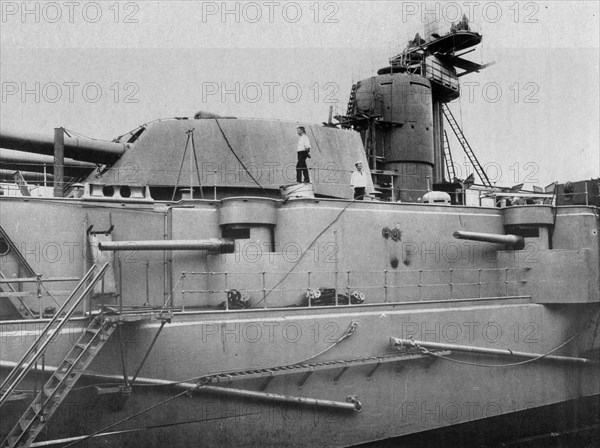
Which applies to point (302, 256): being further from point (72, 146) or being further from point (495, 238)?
point (72, 146)

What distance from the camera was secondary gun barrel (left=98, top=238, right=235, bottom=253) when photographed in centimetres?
788

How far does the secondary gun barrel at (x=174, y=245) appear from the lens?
7.88 meters

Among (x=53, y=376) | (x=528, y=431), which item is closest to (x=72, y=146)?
(x=53, y=376)

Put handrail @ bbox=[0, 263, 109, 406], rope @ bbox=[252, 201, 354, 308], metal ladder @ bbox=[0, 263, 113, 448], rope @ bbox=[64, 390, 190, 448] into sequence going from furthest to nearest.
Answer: rope @ bbox=[252, 201, 354, 308]
rope @ bbox=[64, 390, 190, 448]
metal ladder @ bbox=[0, 263, 113, 448]
handrail @ bbox=[0, 263, 109, 406]

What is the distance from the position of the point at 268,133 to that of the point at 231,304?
3.61m

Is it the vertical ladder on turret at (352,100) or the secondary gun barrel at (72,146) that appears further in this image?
the vertical ladder on turret at (352,100)

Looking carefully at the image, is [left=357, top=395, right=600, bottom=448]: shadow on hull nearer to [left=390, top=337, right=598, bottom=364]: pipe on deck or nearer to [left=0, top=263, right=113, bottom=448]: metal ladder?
[left=390, top=337, right=598, bottom=364]: pipe on deck

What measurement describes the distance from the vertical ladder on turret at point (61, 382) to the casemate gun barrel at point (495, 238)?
5980 mm

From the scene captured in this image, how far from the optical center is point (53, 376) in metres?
6.81

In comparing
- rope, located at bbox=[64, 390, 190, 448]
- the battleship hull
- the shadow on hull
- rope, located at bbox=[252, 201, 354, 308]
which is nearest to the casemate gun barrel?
the battleship hull

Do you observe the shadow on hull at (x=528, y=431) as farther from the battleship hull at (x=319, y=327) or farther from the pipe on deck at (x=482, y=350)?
the pipe on deck at (x=482, y=350)

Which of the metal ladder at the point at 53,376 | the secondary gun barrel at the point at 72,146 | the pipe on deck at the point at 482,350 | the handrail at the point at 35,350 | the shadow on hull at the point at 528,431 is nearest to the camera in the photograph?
the handrail at the point at 35,350

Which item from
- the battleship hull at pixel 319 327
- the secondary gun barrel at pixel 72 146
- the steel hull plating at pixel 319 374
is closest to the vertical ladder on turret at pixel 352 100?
the battleship hull at pixel 319 327

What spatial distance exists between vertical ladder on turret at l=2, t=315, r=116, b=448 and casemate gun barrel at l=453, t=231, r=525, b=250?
5980mm
